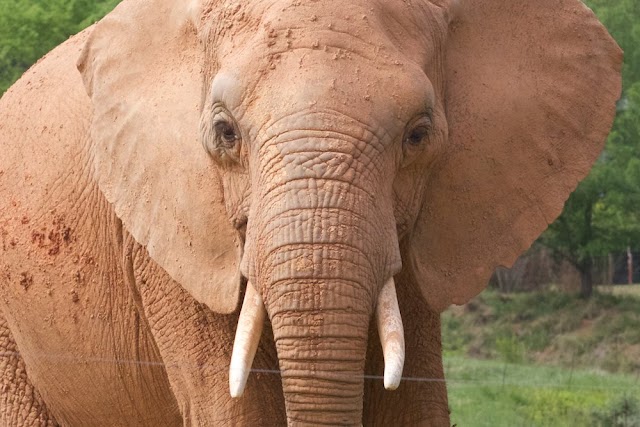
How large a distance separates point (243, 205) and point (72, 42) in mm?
2381

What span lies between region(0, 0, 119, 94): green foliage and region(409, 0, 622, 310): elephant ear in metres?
8.78

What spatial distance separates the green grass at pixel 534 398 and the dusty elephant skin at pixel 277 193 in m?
3.70

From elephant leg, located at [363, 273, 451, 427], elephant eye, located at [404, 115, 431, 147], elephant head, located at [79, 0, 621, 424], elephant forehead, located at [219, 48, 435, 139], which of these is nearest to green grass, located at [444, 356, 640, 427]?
elephant leg, located at [363, 273, 451, 427]

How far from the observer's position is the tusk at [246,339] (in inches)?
195

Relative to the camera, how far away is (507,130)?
19.6 feet

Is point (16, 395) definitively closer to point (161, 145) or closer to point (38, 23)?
point (161, 145)

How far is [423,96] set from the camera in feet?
17.1

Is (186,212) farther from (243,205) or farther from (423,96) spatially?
(423,96)

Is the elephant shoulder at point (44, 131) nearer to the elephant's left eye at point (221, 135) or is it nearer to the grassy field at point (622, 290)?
the elephant's left eye at point (221, 135)

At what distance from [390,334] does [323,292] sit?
0.83 ft

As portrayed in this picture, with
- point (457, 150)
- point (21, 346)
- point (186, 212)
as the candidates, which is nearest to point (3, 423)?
point (21, 346)

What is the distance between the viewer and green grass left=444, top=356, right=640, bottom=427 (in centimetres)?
1093

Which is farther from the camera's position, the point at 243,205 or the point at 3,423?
the point at 3,423

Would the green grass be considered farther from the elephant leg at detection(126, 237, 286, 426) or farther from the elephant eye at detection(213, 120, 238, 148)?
the elephant eye at detection(213, 120, 238, 148)
